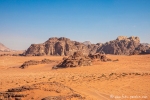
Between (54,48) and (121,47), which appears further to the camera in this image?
(121,47)

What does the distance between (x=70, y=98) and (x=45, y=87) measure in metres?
2.18

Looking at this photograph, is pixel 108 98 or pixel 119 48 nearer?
pixel 108 98

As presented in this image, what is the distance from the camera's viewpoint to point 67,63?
101ft

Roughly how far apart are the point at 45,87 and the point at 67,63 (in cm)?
1986

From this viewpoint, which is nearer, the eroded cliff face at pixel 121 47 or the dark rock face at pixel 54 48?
the dark rock face at pixel 54 48

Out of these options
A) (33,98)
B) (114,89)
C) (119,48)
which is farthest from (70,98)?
(119,48)

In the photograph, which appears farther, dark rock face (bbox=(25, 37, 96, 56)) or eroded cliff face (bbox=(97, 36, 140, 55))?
eroded cliff face (bbox=(97, 36, 140, 55))

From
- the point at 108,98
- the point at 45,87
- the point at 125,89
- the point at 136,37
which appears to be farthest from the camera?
the point at 136,37

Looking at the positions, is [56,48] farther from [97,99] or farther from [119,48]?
[97,99]

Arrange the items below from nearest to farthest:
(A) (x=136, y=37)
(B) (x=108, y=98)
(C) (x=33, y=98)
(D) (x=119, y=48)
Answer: (C) (x=33, y=98)
(B) (x=108, y=98)
(D) (x=119, y=48)
(A) (x=136, y=37)

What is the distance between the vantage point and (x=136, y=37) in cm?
11500

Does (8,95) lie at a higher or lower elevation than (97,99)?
higher

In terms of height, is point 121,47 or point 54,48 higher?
point 121,47

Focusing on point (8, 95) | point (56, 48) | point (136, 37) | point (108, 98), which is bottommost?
point (108, 98)
